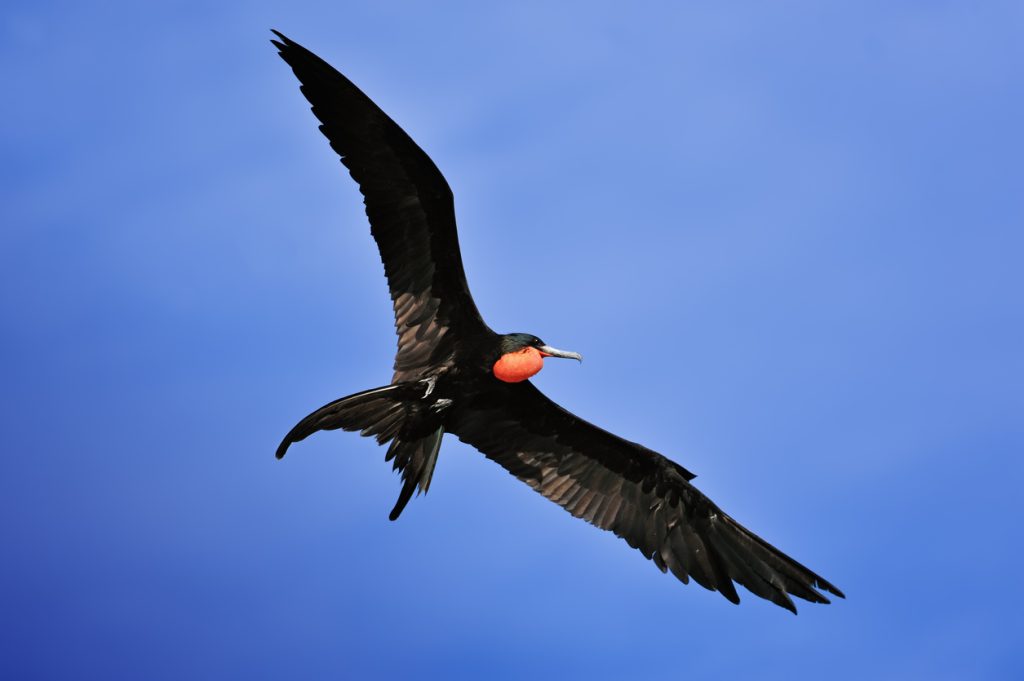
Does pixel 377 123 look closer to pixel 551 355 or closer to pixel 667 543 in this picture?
pixel 551 355

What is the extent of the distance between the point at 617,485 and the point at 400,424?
1762 mm

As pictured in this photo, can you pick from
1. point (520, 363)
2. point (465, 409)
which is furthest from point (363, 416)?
point (520, 363)

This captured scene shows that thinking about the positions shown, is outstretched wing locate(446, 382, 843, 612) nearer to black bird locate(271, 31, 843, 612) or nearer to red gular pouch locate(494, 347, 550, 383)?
black bird locate(271, 31, 843, 612)


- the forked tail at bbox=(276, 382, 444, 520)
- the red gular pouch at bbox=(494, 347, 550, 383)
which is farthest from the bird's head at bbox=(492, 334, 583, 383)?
the forked tail at bbox=(276, 382, 444, 520)

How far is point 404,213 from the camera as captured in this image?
890 centimetres

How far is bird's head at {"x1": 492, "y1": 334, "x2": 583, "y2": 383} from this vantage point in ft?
29.7

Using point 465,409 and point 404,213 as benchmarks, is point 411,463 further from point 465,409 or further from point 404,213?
point 404,213

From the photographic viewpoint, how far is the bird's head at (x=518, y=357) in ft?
29.7

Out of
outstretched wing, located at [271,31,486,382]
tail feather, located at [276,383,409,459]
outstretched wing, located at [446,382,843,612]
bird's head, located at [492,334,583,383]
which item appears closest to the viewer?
tail feather, located at [276,383,409,459]

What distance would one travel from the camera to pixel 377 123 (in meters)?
8.71

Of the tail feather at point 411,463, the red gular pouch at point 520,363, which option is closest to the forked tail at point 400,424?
the tail feather at point 411,463

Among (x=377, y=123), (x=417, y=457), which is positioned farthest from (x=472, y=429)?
(x=377, y=123)

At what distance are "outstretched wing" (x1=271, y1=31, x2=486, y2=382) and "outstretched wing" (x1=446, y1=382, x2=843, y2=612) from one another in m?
0.57

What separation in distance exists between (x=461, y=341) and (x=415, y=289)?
47cm
